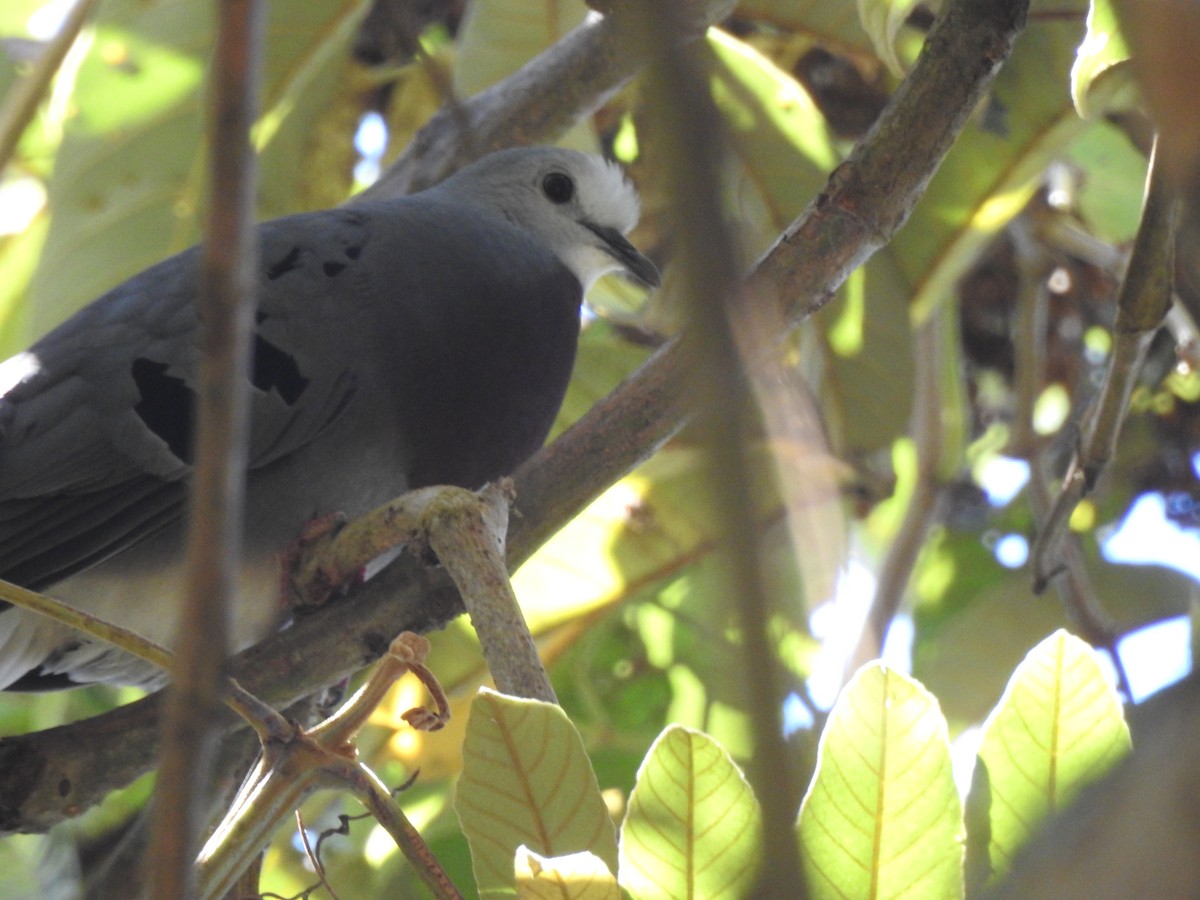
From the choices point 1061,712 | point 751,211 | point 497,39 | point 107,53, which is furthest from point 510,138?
point 1061,712

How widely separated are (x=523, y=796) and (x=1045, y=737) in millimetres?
464

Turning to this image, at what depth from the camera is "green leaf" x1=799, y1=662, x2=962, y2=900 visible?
116 cm

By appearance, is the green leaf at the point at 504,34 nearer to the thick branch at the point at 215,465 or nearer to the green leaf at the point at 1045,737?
the green leaf at the point at 1045,737

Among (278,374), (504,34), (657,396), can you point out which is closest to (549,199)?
(504,34)

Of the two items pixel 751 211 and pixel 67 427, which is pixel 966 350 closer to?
pixel 751 211

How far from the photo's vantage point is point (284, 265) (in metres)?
2.38

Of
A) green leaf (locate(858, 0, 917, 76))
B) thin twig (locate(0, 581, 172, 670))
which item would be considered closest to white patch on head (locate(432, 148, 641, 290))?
green leaf (locate(858, 0, 917, 76))

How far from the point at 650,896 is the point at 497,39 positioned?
2.22m

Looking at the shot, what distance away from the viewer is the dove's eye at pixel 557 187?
3.02 metres

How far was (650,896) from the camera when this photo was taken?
1.16m

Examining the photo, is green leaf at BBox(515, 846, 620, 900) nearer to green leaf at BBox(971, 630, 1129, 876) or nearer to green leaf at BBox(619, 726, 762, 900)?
green leaf at BBox(619, 726, 762, 900)

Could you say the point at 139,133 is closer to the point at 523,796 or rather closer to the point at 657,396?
the point at 657,396

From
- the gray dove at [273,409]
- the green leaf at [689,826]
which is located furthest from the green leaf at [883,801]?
the gray dove at [273,409]

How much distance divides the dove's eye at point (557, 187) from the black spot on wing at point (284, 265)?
77cm
